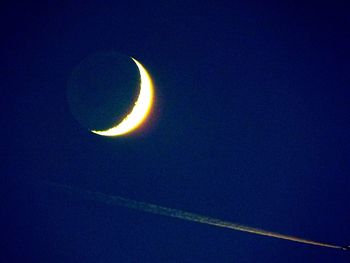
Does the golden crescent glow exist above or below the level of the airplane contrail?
above

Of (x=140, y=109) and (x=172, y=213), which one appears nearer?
(x=140, y=109)

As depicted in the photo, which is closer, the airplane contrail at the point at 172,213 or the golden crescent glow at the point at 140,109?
the golden crescent glow at the point at 140,109

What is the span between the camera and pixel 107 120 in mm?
1838

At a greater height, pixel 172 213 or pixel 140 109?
pixel 140 109

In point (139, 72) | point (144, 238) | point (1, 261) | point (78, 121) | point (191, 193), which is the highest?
point (139, 72)

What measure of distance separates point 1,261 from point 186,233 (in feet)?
5.80

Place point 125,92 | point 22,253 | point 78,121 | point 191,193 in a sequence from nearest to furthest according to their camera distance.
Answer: point 125,92 → point 78,121 → point 191,193 → point 22,253

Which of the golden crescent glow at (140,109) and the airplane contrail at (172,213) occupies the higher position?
the golden crescent glow at (140,109)

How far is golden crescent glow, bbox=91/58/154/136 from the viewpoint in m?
1.86

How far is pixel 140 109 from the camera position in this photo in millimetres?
1938

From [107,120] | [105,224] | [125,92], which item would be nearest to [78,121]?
[107,120]

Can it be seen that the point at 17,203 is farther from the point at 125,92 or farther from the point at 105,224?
the point at 125,92

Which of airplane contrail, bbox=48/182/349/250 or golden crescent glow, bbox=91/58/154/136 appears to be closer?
golden crescent glow, bbox=91/58/154/136

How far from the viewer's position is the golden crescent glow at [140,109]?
Result: 186 cm
